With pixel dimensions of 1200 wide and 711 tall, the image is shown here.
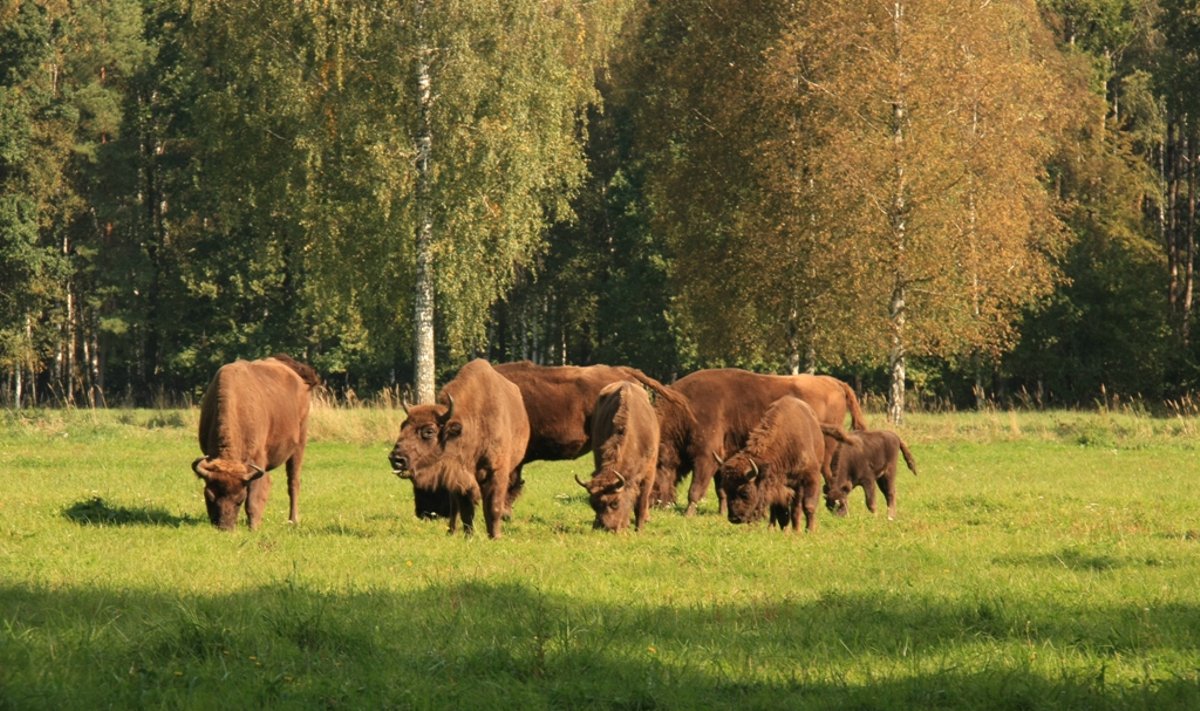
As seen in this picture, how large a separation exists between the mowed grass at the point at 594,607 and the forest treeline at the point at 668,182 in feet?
62.2

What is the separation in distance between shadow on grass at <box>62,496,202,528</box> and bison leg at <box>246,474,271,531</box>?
604 mm

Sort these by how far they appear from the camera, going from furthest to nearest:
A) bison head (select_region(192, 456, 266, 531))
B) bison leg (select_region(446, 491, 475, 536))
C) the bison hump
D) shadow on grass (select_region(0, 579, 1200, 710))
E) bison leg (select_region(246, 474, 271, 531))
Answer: the bison hump < bison leg (select_region(246, 474, 271, 531)) < bison leg (select_region(446, 491, 475, 536)) < bison head (select_region(192, 456, 266, 531)) < shadow on grass (select_region(0, 579, 1200, 710))

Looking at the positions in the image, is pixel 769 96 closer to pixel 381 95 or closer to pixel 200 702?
pixel 381 95

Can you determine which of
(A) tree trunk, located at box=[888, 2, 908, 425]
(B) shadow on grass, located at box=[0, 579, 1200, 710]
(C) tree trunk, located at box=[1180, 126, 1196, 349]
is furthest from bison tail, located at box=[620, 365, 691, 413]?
(C) tree trunk, located at box=[1180, 126, 1196, 349]

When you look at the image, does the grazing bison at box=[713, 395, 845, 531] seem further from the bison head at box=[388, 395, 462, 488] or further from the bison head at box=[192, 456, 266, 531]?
the bison head at box=[192, 456, 266, 531]

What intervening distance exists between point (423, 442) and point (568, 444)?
167 inches

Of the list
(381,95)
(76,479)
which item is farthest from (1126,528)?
(381,95)

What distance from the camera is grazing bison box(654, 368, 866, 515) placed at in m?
20.2

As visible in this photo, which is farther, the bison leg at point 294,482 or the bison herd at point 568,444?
the bison leg at point 294,482

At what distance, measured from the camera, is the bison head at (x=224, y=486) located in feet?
52.0

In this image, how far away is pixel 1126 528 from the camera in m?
17.0

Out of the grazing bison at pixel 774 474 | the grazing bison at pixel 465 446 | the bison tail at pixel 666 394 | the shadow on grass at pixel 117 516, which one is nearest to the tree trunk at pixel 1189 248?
the bison tail at pixel 666 394

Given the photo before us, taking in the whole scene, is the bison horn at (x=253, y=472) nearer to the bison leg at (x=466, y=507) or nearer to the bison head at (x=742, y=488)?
the bison leg at (x=466, y=507)

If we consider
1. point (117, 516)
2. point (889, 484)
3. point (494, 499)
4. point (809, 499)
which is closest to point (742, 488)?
point (809, 499)
